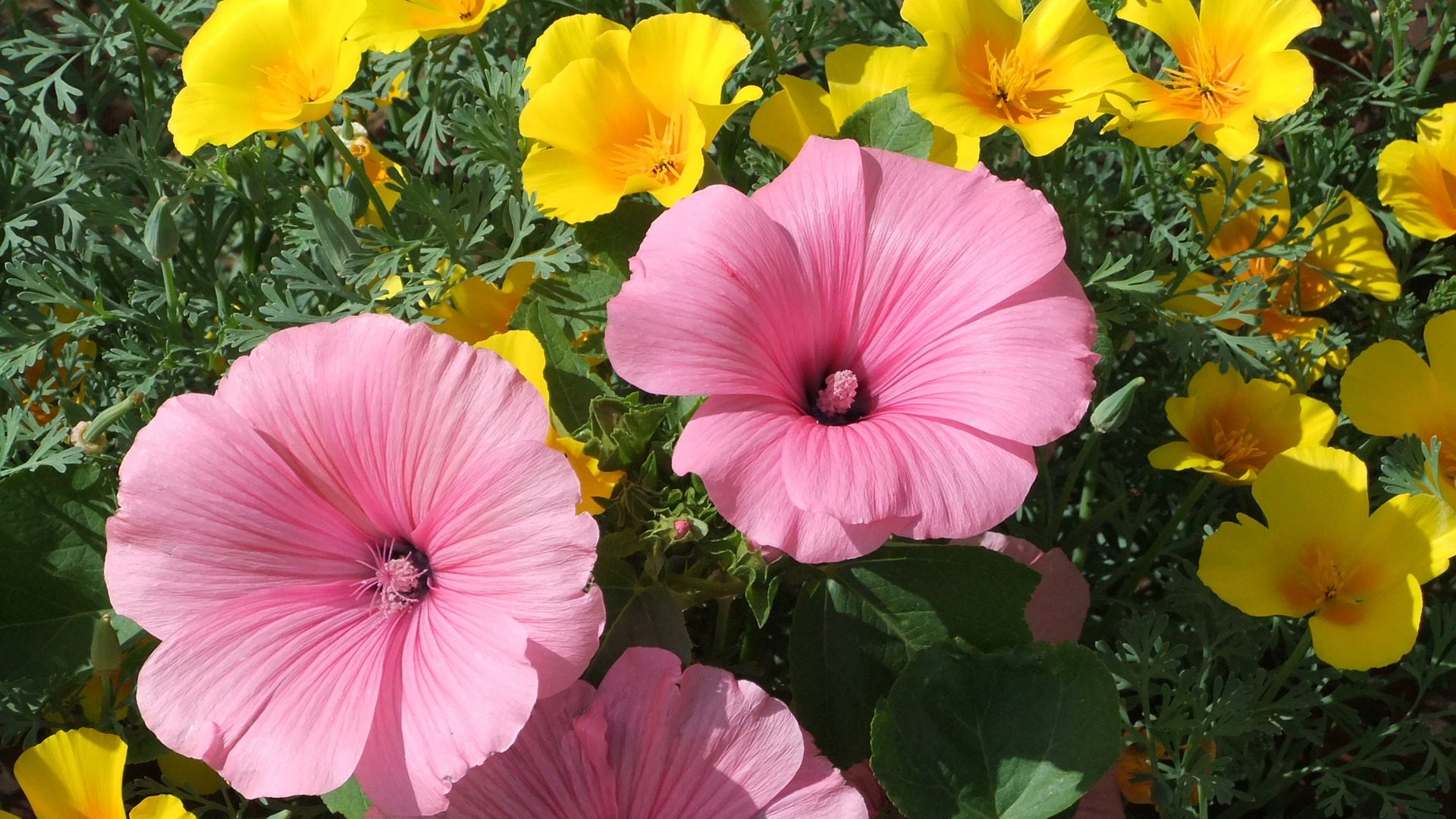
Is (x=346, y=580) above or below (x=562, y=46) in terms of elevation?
below

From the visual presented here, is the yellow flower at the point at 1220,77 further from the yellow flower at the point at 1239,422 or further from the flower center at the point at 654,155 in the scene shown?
the flower center at the point at 654,155

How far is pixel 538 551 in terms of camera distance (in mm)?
742

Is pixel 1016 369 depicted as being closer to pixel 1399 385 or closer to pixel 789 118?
pixel 789 118

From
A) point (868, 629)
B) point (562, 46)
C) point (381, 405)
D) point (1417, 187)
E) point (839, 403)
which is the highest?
point (562, 46)

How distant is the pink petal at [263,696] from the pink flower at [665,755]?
123 millimetres

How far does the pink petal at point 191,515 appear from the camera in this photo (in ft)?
2.58

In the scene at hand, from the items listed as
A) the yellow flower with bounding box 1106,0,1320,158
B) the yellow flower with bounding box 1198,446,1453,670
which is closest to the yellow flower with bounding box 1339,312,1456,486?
the yellow flower with bounding box 1198,446,1453,670

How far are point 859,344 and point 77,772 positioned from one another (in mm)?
708

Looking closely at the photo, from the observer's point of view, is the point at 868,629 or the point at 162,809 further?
the point at 868,629

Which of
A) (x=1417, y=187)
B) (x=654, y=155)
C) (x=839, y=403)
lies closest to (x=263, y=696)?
(x=839, y=403)

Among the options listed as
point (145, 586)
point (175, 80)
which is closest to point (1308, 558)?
point (145, 586)

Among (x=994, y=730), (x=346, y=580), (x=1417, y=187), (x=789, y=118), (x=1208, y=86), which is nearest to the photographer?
(x=346, y=580)

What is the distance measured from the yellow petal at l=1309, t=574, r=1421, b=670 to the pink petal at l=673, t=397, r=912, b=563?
505 mm

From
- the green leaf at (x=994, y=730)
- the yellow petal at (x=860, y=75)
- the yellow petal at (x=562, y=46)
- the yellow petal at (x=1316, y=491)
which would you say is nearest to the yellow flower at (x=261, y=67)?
the yellow petal at (x=562, y=46)
